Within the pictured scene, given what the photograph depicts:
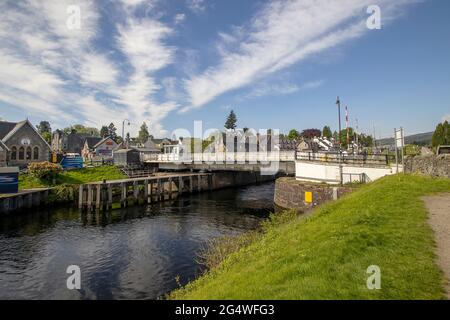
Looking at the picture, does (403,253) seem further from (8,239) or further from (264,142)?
(264,142)

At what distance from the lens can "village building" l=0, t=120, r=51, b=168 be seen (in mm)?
47656

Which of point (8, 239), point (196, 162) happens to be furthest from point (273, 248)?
point (196, 162)

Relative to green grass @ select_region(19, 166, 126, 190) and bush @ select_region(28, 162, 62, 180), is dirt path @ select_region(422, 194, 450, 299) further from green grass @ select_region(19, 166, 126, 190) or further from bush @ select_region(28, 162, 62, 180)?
bush @ select_region(28, 162, 62, 180)

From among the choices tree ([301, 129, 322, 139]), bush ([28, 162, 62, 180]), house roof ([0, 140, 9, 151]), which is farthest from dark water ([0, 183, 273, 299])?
tree ([301, 129, 322, 139])

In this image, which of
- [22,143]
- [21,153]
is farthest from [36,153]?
[22,143]

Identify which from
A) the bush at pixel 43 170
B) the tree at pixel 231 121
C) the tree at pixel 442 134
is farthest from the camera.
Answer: the tree at pixel 231 121

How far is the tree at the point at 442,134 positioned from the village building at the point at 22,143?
10280cm

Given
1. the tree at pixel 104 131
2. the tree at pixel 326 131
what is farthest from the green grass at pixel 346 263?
the tree at pixel 104 131

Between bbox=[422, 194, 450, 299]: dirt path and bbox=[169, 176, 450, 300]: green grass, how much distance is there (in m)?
0.21

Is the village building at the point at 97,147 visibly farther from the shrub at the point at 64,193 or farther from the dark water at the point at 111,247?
the dark water at the point at 111,247

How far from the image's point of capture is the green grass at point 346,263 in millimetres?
6387

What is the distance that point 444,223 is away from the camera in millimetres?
10711

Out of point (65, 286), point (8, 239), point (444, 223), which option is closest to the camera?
point (444, 223)
